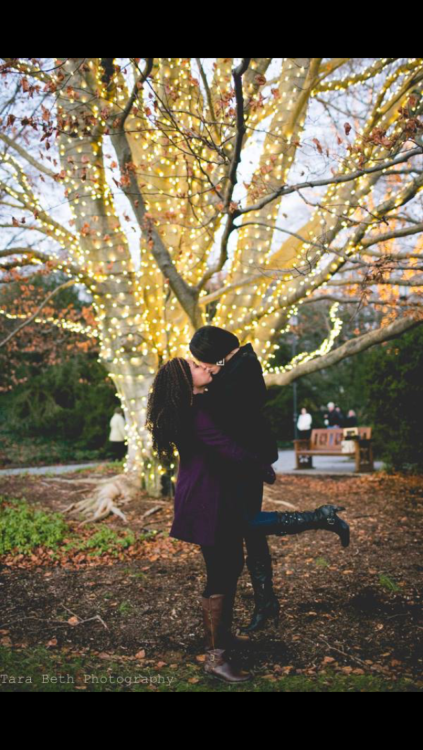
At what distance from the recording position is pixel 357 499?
341 inches

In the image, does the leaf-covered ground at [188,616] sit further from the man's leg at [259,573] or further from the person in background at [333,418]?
the person in background at [333,418]

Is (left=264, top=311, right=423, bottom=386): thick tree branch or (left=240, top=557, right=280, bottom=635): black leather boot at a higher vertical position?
(left=264, top=311, right=423, bottom=386): thick tree branch

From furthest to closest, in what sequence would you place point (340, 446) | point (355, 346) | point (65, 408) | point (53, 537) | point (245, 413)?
point (65, 408)
point (340, 446)
point (355, 346)
point (53, 537)
point (245, 413)

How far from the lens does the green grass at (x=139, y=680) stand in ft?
9.80

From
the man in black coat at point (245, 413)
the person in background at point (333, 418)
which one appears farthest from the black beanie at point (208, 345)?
the person in background at point (333, 418)

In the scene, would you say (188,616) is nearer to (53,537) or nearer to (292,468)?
(53,537)

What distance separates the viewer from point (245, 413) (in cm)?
338

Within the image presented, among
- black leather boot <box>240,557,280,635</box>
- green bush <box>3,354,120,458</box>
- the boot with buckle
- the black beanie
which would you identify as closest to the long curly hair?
the black beanie

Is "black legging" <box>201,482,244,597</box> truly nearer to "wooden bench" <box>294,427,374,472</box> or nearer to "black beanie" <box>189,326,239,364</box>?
"black beanie" <box>189,326,239,364</box>

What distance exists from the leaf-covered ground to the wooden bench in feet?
17.5

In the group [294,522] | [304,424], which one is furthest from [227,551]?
[304,424]

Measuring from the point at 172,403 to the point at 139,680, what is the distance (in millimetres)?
1549

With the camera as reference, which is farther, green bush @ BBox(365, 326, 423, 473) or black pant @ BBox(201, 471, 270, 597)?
green bush @ BBox(365, 326, 423, 473)

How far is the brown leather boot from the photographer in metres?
3.08
